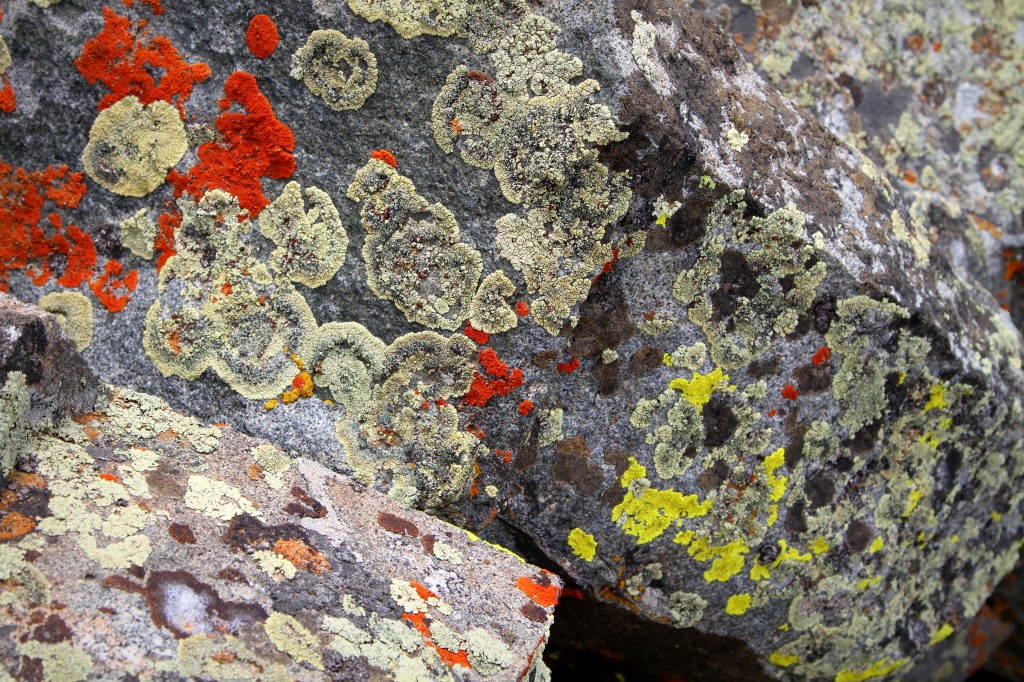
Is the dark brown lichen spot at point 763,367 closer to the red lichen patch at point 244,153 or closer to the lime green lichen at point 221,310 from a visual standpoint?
the lime green lichen at point 221,310

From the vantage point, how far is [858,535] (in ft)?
10.7

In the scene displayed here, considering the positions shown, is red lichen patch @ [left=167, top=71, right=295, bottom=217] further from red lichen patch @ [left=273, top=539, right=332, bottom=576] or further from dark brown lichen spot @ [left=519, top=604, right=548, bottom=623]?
dark brown lichen spot @ [left=519, top=604, right=548, bottom=623]

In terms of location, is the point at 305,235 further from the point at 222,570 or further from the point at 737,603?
the point at 737,603

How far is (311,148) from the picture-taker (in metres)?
2.67

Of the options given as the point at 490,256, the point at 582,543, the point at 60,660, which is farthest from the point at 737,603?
the point at 60,660

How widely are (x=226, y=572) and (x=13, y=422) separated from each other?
0.68m

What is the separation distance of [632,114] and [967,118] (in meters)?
2.67

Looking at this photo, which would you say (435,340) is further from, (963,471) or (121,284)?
(963,471)

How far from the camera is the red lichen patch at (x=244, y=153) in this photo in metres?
2.66

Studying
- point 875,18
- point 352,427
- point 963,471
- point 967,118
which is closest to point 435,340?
point 352,427

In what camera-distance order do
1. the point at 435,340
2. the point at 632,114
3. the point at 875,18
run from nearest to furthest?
1. the point at 632,114
2. the point at 435,340
3. the point at 875,18

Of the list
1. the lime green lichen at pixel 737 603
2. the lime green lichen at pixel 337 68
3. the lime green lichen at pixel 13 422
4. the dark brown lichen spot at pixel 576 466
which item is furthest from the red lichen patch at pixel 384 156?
the lime green lichen at pixel 737 603

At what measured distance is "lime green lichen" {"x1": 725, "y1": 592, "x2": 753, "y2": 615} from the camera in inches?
125

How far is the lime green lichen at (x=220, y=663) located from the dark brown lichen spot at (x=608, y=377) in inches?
52.2
